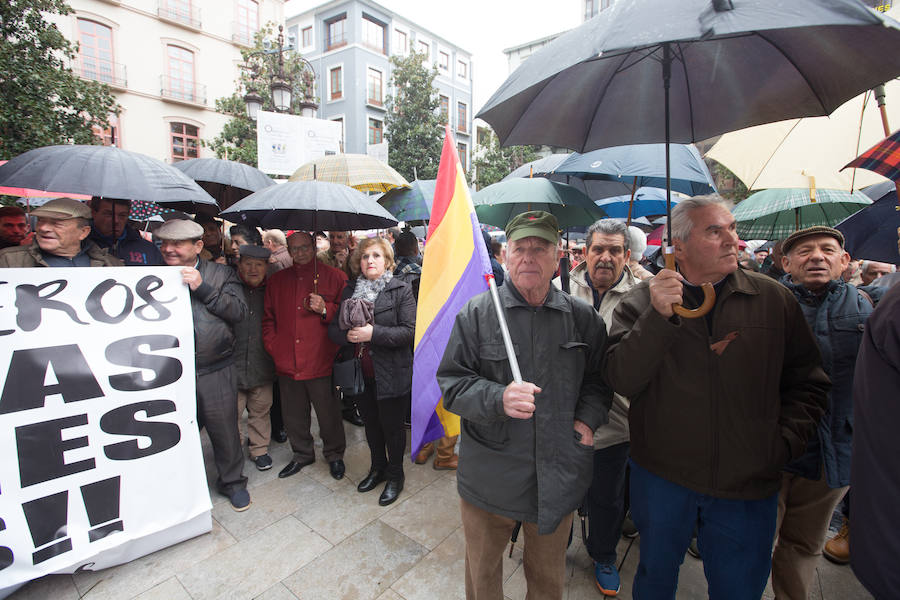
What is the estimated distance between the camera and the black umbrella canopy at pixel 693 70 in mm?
1104

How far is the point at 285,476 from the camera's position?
356 centimetres

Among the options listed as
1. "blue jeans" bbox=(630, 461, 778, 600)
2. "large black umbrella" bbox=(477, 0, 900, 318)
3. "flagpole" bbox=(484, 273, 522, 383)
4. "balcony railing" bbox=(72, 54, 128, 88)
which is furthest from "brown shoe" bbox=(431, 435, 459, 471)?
"balcony railing" bbox=(72, 54, 128, 88)

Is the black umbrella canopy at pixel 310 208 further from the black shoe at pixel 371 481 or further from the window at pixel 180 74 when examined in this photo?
the window at pixel 180 74

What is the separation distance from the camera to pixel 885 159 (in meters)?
1.38

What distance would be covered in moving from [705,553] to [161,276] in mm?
3364

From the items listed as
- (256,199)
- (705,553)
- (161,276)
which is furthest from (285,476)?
(705,553)

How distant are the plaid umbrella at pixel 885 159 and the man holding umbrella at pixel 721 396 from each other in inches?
16.7

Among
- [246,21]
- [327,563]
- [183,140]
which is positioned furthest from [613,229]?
[246,21]

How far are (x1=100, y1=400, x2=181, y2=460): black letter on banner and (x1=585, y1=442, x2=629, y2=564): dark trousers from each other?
2.64 meters

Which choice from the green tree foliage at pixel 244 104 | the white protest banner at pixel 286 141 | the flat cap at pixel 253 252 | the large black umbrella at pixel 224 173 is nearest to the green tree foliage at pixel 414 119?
the green tree foliage at pixel 244 104

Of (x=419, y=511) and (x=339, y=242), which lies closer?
(x=419, y=511)

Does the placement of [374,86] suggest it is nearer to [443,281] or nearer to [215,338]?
[215,338]

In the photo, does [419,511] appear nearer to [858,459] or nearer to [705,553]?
[705,553]

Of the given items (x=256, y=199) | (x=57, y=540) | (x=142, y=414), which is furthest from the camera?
(x=256, y=199)
